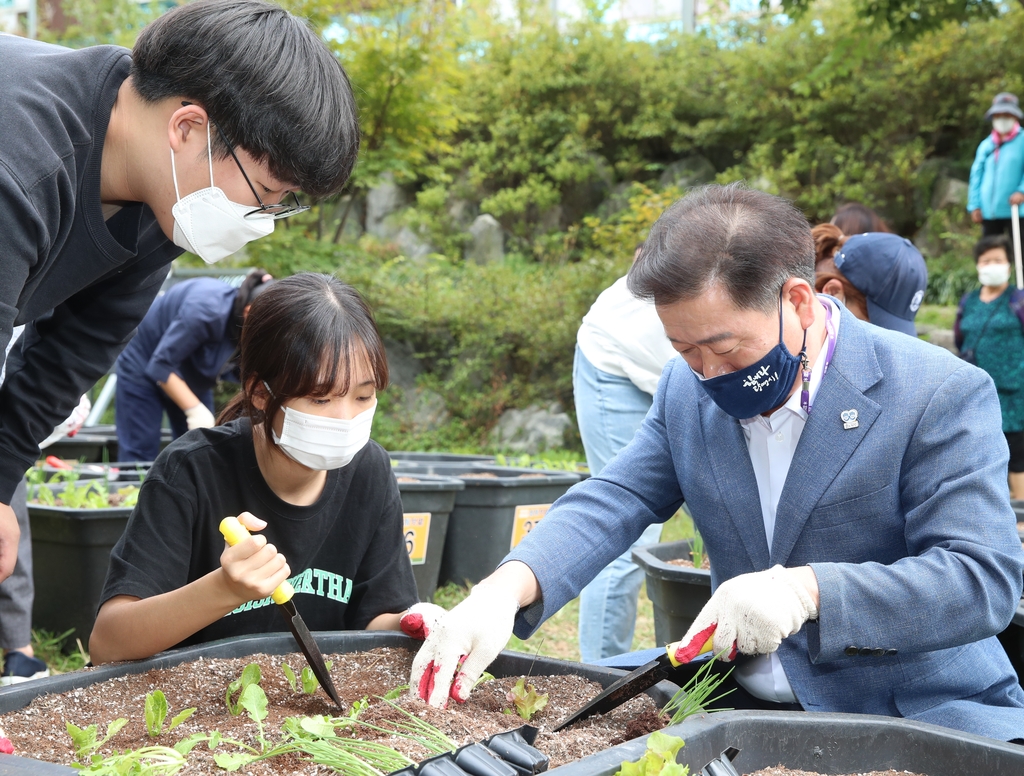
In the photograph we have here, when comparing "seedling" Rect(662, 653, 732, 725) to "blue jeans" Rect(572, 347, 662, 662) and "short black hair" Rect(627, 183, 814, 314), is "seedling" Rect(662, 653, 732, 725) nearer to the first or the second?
"short black hair" Rect(627, 183, 814, 314)

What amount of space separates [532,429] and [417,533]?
16.7ft

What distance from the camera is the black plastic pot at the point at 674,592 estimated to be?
2334mm

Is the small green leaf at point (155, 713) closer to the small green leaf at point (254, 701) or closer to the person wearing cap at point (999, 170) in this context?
the small green leaf at point (254, 701)

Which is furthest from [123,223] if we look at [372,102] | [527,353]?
[527,353]

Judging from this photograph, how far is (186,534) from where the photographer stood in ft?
5.99

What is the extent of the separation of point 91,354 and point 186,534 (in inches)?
17.9

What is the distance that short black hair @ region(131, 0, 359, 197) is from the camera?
1.42 m

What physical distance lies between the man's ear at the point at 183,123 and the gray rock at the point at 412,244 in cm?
1209

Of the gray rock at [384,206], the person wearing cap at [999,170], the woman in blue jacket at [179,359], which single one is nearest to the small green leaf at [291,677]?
the woman in blue jacket at [179,359]

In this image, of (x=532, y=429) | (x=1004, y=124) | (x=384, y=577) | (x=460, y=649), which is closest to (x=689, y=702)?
(x=460, y=649)

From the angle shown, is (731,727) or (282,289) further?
(282,289)

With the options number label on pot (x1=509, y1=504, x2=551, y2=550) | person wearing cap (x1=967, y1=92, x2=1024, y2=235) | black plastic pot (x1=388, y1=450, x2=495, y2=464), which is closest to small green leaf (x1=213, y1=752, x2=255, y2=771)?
number label on pot (x1=509, y1=504, x2=551, y2=550)

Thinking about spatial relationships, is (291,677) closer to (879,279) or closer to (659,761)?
(659,761)

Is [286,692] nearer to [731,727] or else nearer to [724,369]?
[731,727]
